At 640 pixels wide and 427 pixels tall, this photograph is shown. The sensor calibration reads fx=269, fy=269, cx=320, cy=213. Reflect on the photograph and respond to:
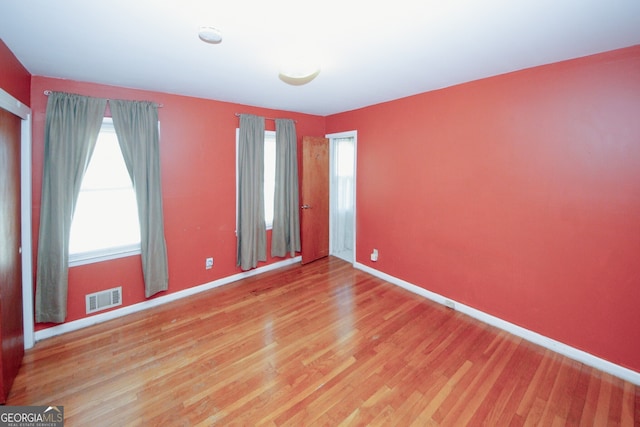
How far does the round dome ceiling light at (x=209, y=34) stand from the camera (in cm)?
164

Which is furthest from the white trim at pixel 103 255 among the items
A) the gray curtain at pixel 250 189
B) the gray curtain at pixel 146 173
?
the gray curtain at pixel 250 189

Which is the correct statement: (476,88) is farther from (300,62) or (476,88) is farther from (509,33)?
(300,62)

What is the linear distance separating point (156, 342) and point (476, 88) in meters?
3.88

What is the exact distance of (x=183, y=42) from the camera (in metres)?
1.85

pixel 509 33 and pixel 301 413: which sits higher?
pixel 509 33

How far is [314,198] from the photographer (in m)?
4.35

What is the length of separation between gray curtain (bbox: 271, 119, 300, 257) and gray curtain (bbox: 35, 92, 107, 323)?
6.99 feet

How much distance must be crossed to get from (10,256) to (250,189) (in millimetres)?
2236

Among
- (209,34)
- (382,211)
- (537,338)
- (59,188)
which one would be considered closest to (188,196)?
(59,188)

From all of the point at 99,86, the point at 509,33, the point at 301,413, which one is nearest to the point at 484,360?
the point at 301,413

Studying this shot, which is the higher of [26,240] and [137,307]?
[26,240]

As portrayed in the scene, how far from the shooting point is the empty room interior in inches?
67.7

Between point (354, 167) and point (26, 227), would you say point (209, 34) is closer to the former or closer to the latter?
point (26, 227)

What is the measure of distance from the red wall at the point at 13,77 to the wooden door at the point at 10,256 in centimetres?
19
